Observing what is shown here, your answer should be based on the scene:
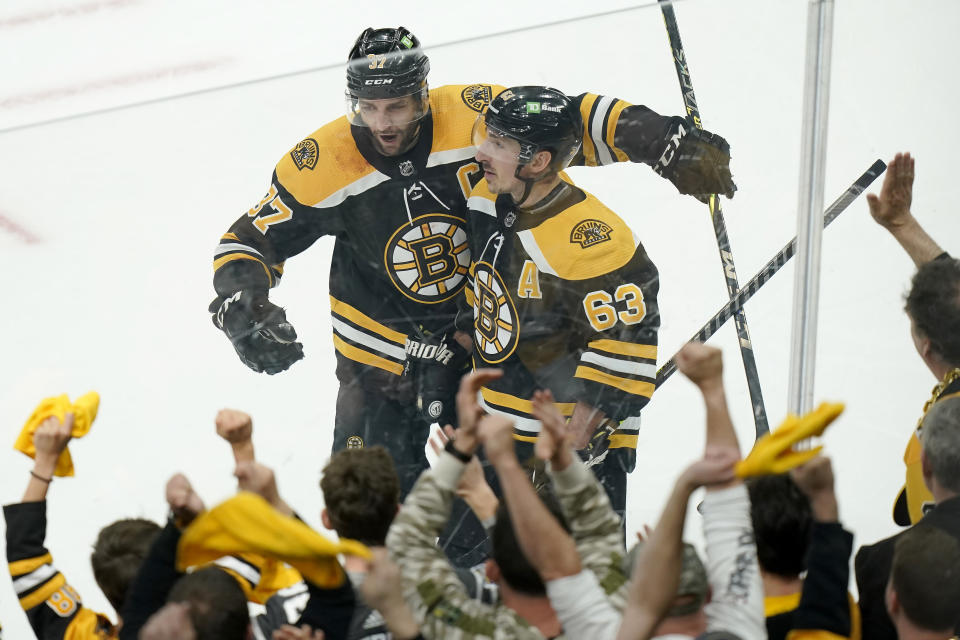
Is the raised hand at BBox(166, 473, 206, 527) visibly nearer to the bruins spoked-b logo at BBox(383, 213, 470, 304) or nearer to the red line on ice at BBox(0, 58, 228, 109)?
the bruins spoked-b logo at BBox(383, 213, 470, 304)

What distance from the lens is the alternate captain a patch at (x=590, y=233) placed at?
6.41ft

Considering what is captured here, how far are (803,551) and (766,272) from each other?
2.58ft

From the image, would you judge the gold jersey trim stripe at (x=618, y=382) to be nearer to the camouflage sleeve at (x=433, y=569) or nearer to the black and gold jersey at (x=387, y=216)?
the black and gold jersey at (x=387, y=216)

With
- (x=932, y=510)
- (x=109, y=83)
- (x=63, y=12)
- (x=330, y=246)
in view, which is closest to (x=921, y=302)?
(x=932, y=510)

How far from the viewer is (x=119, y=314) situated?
222 centimetres

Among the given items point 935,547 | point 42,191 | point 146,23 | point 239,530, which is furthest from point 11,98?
point 935,547

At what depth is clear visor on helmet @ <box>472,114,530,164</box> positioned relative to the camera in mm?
1981

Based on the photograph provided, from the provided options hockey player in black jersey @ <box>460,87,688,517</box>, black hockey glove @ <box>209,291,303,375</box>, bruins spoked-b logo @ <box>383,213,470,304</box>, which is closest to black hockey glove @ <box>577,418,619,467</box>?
hockey player in black jersey @ <box>460,87,688,517</box>

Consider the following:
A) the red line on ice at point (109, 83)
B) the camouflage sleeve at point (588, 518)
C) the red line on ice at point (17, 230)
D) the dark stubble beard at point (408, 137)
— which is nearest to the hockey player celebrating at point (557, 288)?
the dark stubble beard at point (408, 137)

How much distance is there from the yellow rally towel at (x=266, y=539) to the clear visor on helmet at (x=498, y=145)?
37.2 inches

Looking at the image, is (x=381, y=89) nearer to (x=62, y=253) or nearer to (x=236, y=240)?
(x=236, y=240)

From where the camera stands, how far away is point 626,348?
6.42ft

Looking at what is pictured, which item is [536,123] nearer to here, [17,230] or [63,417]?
[63,417]

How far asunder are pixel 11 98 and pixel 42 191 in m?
1.68
